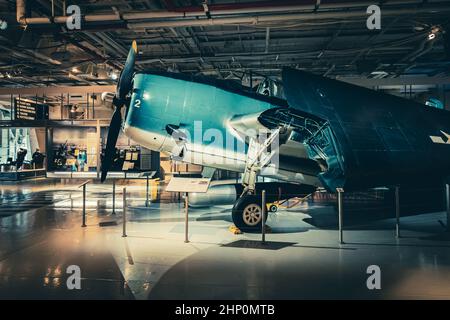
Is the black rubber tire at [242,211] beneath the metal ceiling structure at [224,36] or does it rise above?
beneath

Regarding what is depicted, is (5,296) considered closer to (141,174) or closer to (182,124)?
(182,124)

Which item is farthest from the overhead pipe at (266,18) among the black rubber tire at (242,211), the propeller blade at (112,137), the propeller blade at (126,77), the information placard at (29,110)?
the information placard at (29,110)

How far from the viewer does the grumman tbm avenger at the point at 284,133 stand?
6.50 meters

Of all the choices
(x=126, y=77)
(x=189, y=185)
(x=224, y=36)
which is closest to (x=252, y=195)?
(x=189, y=185)

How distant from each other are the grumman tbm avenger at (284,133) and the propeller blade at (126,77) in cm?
2

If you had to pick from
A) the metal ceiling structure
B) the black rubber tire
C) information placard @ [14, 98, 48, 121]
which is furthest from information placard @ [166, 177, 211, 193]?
information placard @ [14, 98, 48, 121]

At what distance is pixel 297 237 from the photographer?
622 centimetres

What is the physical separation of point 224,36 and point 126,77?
608 cm

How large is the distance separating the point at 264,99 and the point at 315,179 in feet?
6.61

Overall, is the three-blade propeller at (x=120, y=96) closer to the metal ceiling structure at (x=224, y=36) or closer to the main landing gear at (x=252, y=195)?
the metal ceiling structure at (x=224, y=36)

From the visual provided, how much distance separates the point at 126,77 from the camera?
6.65 meters

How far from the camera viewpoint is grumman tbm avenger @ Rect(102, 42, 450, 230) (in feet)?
21.3

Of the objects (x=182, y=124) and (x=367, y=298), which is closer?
(x=367, y=298)
